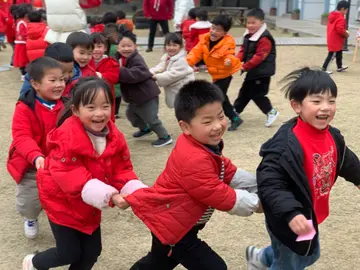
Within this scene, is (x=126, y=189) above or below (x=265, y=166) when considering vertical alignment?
below

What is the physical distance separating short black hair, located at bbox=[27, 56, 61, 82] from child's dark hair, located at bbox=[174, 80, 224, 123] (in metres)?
1.05

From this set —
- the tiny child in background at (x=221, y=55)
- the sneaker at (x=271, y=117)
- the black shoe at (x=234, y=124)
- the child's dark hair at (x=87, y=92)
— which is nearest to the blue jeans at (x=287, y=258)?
the child's dark hair at (x=87, y=92)

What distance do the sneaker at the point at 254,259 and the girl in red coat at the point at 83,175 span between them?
0.82 meters

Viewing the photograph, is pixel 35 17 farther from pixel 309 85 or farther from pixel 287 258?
pixel 287 258

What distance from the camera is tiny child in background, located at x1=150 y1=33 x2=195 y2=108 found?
500 cm

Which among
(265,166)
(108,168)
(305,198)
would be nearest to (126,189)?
(108,168)

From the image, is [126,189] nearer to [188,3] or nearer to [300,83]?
[300,83]

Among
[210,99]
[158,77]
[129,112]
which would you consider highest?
[210,99]

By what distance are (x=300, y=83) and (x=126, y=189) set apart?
3.25ft

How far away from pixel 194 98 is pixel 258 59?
354cm

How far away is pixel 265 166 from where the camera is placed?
7.25 ft

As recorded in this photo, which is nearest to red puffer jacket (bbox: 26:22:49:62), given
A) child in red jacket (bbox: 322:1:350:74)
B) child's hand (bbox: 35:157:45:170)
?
child's hand (bbox: 35:157:45:170)

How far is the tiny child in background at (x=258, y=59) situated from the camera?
5.57m

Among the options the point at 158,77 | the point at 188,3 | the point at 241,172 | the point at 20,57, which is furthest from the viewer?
the point at 188,3
